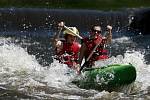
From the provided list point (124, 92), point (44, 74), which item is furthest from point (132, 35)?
point (124, 92)

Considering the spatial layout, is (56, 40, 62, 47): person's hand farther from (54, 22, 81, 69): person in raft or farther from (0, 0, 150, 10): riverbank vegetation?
(0, 0, 150, 10): riverbank vegetation

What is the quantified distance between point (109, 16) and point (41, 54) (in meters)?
4.99

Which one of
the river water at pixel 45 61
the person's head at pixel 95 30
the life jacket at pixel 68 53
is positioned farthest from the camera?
the life jacket at pixel 68 53

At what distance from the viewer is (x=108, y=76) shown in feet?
32.8

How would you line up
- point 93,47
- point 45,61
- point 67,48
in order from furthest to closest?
point 45,61, point 67,48, point 93,47

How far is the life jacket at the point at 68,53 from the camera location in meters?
11.3

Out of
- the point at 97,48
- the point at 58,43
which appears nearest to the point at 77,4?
the point at 58,43

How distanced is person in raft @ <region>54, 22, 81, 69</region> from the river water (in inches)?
7.0

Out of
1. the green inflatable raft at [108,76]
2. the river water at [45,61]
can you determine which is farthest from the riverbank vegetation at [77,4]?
the green inflatable raft at [108,76]

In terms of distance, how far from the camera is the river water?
999 centimetres

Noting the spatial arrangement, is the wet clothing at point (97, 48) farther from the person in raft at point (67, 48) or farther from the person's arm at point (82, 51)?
the person in raft at point (67, 48)

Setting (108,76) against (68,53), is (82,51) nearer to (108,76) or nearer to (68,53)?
(68,53)

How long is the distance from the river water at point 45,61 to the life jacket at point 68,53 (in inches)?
7.1

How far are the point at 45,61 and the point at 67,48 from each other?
284 cm
